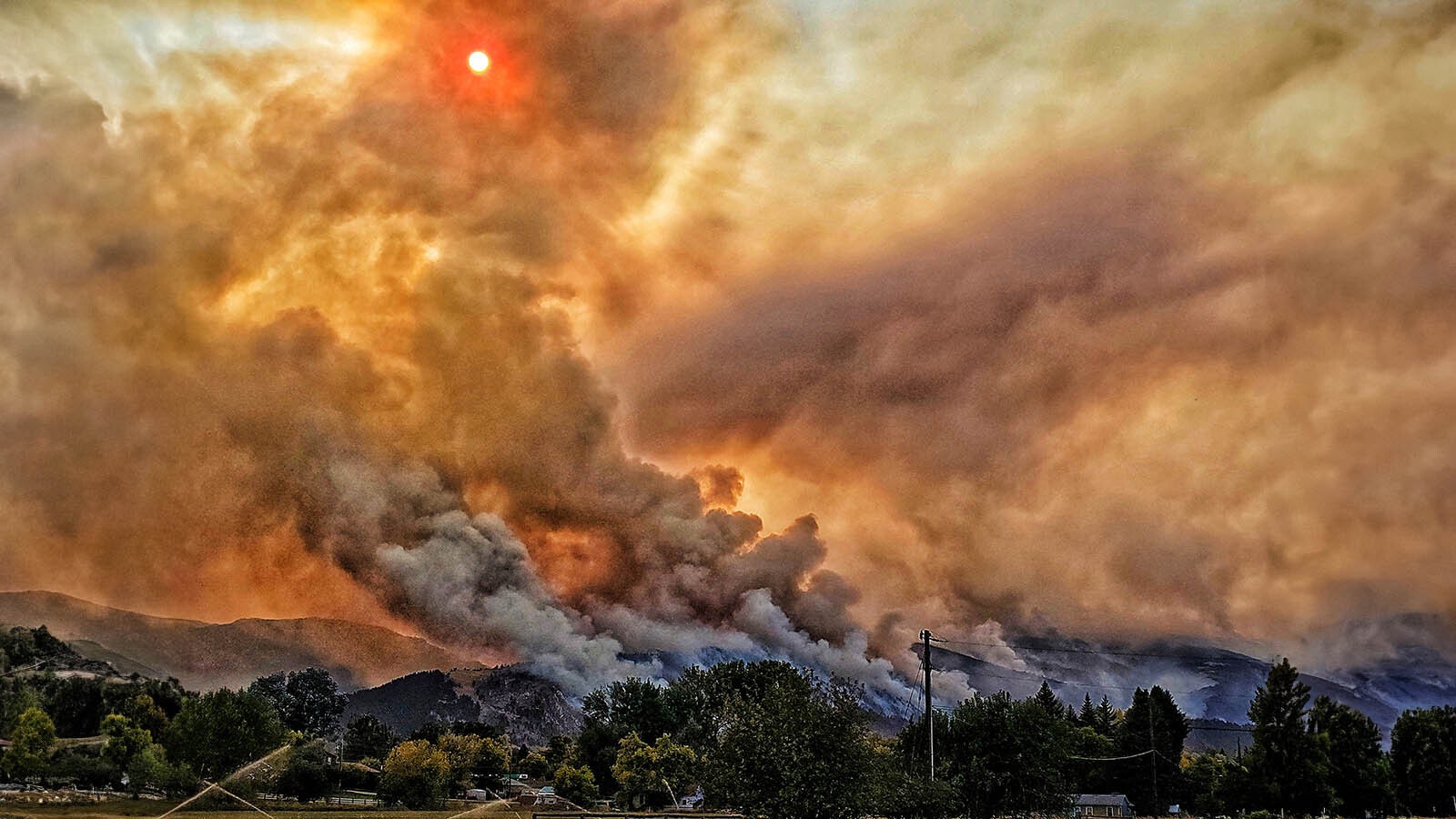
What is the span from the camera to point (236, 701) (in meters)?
110

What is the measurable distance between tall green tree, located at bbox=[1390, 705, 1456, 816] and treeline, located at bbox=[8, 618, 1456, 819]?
16 cm

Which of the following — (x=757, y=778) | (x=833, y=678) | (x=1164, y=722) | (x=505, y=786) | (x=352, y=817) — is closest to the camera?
(x=757, y=778)

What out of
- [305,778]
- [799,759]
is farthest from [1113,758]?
[799,759]

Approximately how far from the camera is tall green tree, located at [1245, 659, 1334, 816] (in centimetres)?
→ 9094

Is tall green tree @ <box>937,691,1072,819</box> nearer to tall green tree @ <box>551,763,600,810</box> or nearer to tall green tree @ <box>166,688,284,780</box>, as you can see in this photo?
tall green tree @ <box>551,763,600,810</box>

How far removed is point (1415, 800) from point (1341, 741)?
570 inches

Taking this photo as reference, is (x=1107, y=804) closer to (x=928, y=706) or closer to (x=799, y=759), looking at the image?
(x=928, y=706)

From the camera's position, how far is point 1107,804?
141m

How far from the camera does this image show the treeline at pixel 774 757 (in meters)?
58.9

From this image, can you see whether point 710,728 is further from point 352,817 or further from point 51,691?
point 51,691

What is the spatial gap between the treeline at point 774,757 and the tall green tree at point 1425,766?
0.52ft

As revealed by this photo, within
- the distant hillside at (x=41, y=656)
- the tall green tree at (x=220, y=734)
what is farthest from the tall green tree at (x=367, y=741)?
the tall green tree at (x=220, y=734)

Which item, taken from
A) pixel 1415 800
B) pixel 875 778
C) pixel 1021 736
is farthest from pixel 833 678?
pixel 1415 800

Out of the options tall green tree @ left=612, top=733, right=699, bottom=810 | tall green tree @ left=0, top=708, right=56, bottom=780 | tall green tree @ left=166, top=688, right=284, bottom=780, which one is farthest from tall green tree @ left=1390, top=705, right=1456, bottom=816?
tall green tree @ left=0, top=708, right=56, bottom=780
